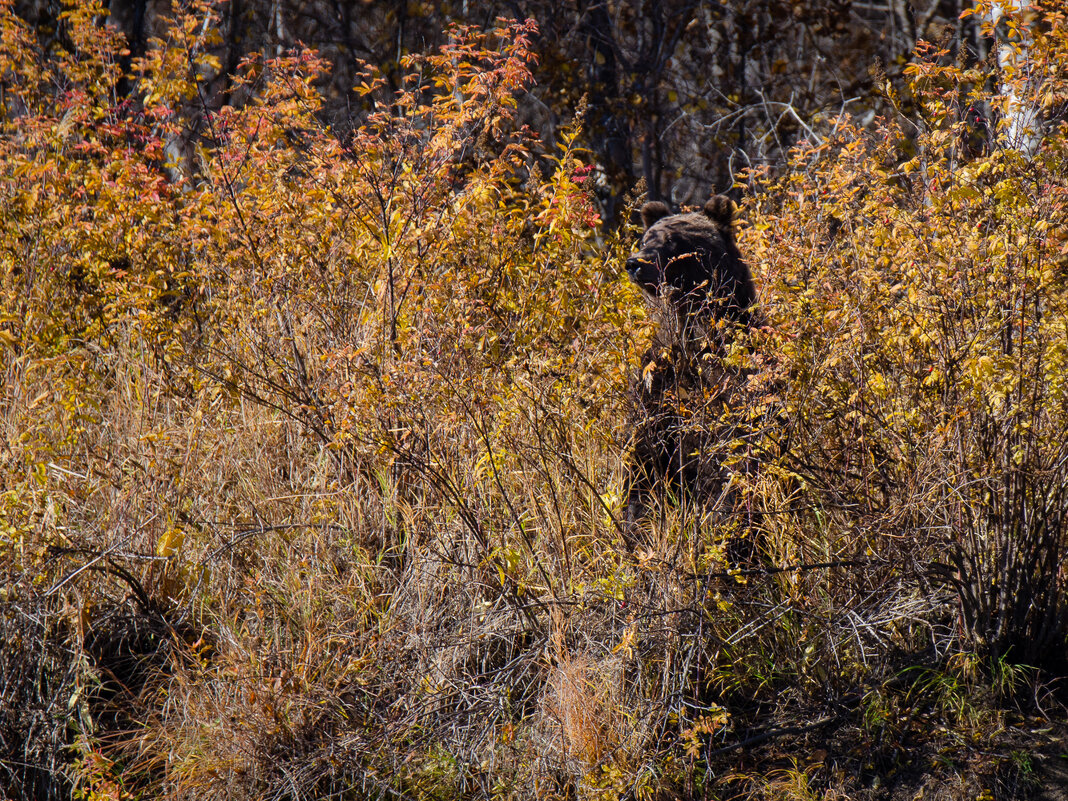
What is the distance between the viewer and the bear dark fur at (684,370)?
3441 mm

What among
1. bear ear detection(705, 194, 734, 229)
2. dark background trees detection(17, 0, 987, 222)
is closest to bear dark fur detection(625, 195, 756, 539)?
bear ear detection(705, 194, 734, 229)

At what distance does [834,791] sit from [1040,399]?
145cm

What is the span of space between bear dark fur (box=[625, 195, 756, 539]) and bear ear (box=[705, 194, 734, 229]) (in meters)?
0.29

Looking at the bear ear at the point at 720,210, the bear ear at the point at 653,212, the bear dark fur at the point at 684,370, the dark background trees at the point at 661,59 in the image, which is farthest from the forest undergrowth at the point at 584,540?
the dark background trees at the point at 661,59

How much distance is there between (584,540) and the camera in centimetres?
378

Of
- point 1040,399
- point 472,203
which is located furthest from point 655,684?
point 472,203

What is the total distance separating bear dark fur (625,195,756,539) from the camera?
344 cm

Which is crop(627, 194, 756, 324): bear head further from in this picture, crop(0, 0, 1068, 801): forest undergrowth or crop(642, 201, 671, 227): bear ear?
crop(0, 0, 1068, 801): forest undergrowth

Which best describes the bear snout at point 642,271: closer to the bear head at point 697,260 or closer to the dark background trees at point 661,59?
the bear head at point 697,260

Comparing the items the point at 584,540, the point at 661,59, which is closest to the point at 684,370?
the point at 584,540

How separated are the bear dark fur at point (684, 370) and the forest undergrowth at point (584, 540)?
0.10m

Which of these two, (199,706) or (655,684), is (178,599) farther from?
(655,684)

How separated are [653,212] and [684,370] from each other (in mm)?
1195

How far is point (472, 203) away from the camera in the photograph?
4184mm
